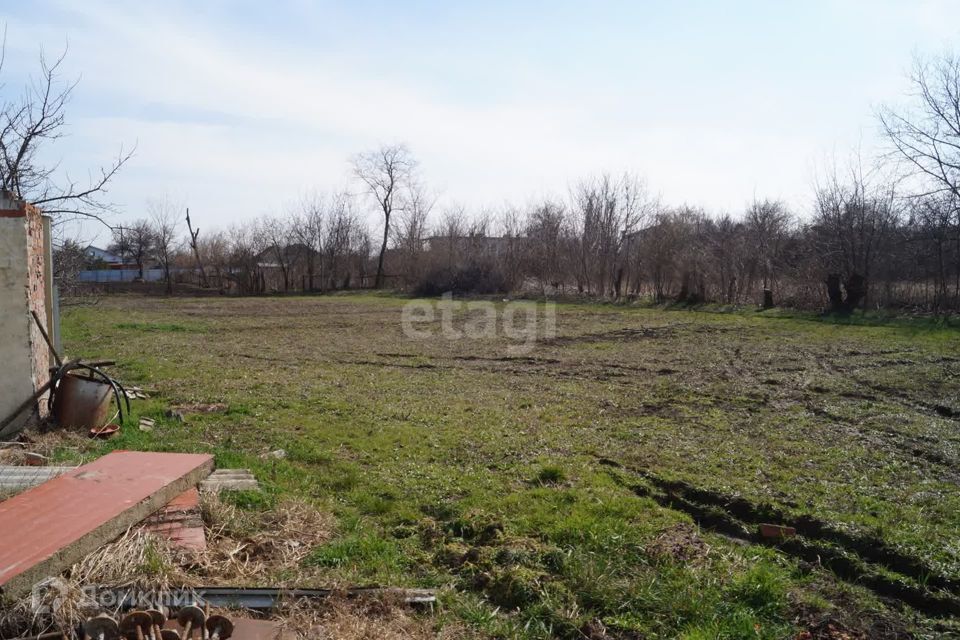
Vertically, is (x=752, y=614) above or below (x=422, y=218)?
below

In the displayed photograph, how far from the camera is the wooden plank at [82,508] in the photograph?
3.05 metres

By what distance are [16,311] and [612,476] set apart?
6340 millimetres

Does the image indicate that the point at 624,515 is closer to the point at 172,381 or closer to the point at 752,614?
the point at 752,614

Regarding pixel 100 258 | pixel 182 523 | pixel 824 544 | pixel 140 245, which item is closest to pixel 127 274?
pixel 140 245

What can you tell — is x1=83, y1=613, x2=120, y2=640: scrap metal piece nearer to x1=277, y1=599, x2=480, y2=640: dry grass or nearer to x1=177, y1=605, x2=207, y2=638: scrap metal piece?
x1=177, y1=605, x2=207, y2=638: scrap metal piece

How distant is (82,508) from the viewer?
3639 mm

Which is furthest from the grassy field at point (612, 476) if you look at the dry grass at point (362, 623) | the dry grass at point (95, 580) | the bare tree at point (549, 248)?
the bare tree at point (549, 248)

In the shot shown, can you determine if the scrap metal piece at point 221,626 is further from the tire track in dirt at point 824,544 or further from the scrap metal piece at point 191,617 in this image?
the tire track in dirt at point 824,544

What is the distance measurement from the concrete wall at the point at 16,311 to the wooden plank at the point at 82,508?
115 inches

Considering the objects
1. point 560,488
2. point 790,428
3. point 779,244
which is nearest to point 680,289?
point 779,244

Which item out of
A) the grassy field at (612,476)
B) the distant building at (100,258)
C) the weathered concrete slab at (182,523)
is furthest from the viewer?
the distant building at (100,258)

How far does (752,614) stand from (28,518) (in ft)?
13.0

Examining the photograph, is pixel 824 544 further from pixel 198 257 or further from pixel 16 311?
pixel 198 257

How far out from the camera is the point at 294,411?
26.8 feet
